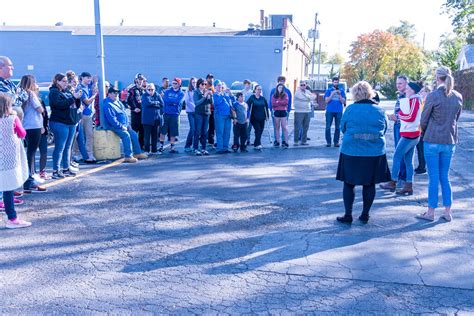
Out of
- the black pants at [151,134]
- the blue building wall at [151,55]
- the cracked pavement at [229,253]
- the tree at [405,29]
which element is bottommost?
the cracked pavement at [229,253]

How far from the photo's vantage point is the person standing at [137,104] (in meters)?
12.2

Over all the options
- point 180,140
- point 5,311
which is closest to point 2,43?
point 180,140

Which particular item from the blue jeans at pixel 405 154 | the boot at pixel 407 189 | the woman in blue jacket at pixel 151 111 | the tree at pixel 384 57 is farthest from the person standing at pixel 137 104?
the tree at pixel 384 57

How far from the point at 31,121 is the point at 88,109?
2781 millimetres

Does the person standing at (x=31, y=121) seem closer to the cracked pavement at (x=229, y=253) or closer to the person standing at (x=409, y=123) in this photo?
the cracked pavement at (x=229, y=253)

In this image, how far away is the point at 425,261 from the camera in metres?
5.23

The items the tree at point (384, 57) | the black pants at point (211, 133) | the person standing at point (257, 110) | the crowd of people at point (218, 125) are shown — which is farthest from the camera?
the tree at point (384, 57)

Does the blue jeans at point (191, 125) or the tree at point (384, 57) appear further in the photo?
the tree at point (384, 57)

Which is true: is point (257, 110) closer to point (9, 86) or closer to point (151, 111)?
point (151, 111)

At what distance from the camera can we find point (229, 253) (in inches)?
212

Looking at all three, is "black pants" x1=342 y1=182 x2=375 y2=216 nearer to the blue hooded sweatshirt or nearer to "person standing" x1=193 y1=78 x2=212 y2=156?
"person standing" x1=193 y1=78 x2=212 y2=156

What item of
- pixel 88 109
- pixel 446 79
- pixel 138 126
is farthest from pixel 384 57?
pixel 446 79

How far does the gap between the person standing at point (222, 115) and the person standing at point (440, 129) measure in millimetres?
6299

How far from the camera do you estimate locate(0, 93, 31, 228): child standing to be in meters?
6.00
